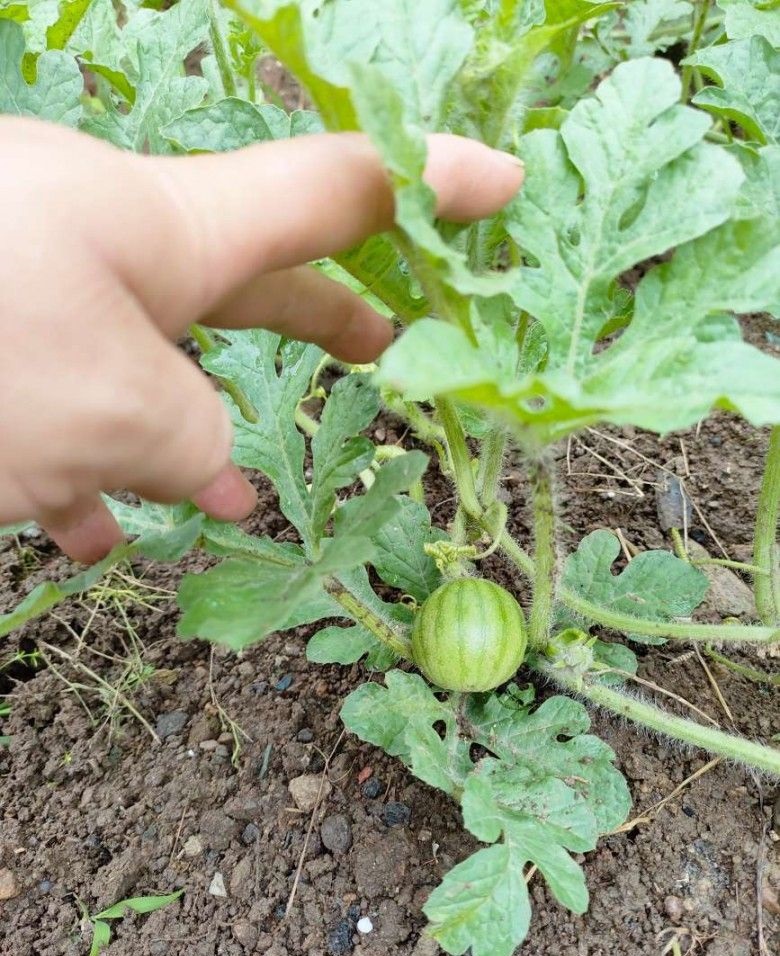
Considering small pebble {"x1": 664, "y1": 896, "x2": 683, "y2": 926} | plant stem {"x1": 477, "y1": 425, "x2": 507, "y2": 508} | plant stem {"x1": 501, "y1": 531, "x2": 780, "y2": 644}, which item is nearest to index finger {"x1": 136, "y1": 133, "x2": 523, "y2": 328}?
plant stem {"x1": 477, "y1": 425, "x2": 507, "y2": 508}

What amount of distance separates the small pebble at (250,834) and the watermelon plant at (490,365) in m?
0.52

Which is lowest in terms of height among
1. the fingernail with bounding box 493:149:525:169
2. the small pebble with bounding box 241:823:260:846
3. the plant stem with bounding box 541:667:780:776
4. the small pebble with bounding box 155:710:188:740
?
the small pebble with bounding box 241:823:260:846

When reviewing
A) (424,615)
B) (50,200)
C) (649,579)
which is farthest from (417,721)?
(50,200)

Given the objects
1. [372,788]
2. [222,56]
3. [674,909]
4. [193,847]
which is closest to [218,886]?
[193,847]

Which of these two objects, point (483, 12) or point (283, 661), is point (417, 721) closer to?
point (283, 661)

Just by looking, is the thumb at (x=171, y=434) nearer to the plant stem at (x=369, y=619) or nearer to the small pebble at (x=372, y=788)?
the plant stem at (x=369, y=619)

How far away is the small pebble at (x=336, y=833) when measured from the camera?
2137 millimetres

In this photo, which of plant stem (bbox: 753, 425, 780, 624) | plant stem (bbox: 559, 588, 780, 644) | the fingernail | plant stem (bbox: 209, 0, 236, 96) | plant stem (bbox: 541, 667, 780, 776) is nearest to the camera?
the fingernail

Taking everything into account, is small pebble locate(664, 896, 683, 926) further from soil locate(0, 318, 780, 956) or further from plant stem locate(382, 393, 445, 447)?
plant stem locate(382, 393, 445, 447)

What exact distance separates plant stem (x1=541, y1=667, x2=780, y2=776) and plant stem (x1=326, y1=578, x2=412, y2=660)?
1.12 ft

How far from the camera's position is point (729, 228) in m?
1.44

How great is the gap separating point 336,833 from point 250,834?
22 cm

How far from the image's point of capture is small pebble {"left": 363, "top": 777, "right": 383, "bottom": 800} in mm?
2203

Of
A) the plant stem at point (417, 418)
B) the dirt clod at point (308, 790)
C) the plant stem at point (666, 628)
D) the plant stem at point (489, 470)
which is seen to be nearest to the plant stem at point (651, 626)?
the plant stem at point (666, 628)
